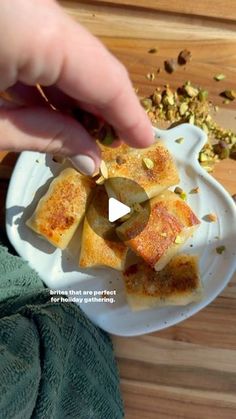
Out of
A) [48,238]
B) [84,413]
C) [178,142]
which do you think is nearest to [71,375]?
[84,413]

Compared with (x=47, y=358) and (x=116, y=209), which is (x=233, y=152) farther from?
(x=47, y=358)

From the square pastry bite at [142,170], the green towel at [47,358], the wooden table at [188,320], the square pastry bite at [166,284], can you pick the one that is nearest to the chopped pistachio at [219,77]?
the wooden table at [188,320]

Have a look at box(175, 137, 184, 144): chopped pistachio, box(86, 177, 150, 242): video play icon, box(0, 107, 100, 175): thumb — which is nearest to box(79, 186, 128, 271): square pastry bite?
box(86, 177, 150, 242): video play icon

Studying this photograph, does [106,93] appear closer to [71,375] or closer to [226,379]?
[71,375]

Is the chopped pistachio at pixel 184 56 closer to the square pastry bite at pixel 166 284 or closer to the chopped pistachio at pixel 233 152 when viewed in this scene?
the chopped pistachio at pixel 233 152

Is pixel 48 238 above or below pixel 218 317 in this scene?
above

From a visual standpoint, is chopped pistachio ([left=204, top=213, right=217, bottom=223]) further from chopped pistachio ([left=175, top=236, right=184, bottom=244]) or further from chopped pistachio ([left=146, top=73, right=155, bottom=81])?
chopped pistachio ([left=146, top=73, right=155, bottom=81])
